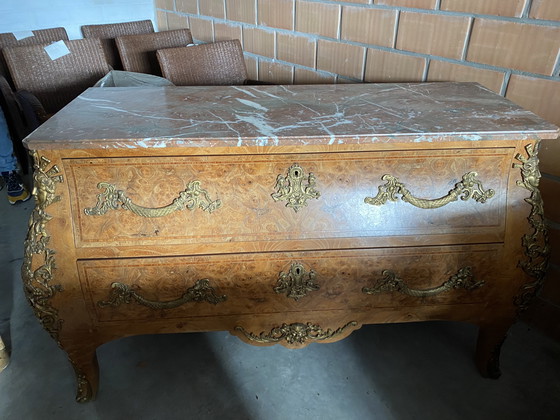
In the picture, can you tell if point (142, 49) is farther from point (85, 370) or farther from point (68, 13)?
point (85, 370)

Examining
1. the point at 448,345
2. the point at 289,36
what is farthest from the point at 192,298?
the point at 289,36

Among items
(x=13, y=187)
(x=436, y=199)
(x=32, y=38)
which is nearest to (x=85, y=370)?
(x=436, y=199)

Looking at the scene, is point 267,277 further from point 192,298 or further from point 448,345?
point 448,345

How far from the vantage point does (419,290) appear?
3.73ft

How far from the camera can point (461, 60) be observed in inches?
56.2

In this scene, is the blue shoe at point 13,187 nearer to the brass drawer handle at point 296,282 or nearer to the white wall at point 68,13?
the white wall at point 68,13

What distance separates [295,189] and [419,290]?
0.45m

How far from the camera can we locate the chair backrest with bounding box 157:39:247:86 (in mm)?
1922

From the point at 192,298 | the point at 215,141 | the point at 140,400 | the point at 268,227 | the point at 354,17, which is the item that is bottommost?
the point at 140,400

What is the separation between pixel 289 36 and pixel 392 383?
5.02 feet

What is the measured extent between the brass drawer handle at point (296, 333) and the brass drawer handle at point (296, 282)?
11cm

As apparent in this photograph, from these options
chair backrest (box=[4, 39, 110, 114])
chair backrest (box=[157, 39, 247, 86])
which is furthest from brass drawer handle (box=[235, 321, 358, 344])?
chair backrest (box=[4, 39, 110, 114])

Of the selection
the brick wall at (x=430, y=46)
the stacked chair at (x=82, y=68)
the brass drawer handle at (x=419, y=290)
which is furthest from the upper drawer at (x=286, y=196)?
the stacked chair at (x=82, y=68)

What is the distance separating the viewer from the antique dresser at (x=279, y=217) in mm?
956
